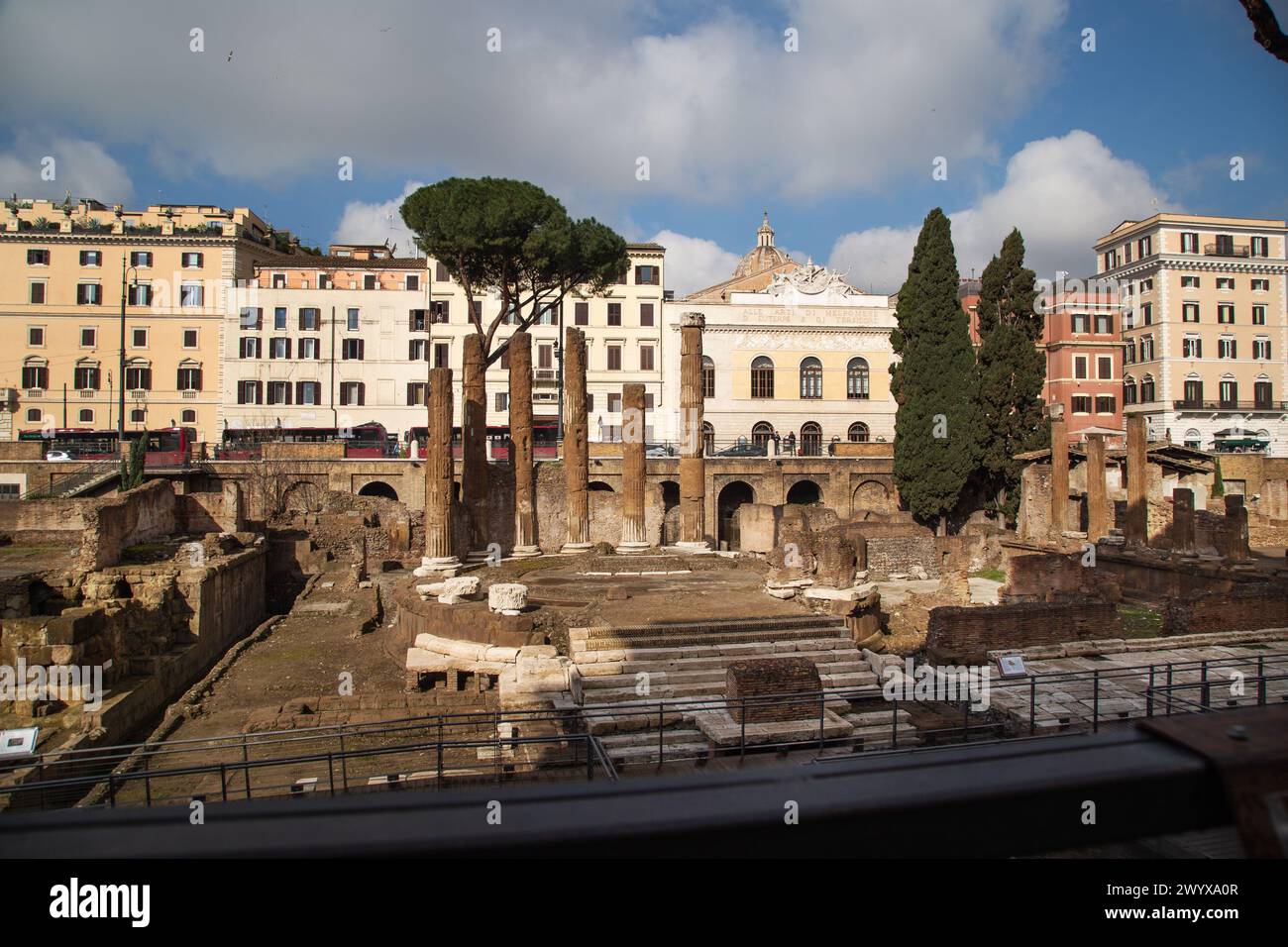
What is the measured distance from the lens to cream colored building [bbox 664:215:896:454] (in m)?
45.8

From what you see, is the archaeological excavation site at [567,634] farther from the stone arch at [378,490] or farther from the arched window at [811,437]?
the arched window at [811,437]

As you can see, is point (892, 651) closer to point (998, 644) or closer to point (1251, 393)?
point (998, 644)

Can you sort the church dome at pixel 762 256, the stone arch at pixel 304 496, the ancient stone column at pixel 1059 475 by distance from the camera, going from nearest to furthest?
the ancient stone column at pixel 1059 475
the stone arch at pixel 304 496
the church dome at pixel 762 256

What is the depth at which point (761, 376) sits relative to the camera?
45.9 meters

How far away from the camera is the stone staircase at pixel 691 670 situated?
11367mm

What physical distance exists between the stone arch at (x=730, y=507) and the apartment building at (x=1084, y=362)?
20.5 metres

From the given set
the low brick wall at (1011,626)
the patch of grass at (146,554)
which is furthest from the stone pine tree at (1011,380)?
the patch of grass at (146,554)

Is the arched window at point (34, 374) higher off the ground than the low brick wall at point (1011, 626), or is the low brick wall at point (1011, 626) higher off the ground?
the arched window at point (34, 374)

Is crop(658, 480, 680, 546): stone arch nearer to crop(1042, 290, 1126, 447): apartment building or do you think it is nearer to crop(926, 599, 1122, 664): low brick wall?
crop(926, 599, 1122, 664): low brick wall

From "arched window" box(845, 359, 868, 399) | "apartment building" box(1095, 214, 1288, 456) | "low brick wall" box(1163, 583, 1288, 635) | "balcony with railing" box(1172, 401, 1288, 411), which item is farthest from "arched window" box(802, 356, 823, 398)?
"low brick wall" box(1163, 583, 1288, 635)

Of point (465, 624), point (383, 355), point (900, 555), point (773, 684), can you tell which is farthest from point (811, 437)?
point (773, 684)

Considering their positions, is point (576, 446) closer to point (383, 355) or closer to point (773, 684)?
point (773, 684)

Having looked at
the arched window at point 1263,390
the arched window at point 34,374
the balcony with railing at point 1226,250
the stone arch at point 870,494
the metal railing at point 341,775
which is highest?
the balcony with railing at point 1226,250
